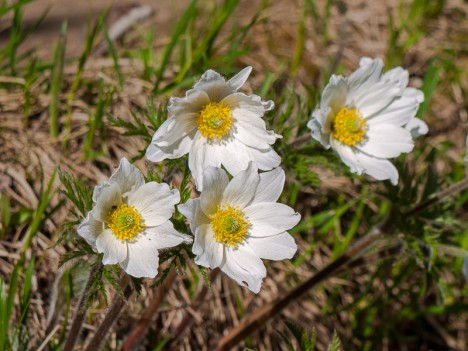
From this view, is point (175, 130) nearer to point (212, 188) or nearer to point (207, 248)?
point (212, 188)

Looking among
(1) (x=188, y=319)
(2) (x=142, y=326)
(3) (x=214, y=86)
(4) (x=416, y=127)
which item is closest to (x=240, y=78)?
(3) (x=214, y=86)

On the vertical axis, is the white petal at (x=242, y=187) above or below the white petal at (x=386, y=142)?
above

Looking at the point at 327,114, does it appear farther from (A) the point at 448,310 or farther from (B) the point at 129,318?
(A) the point at 448,310

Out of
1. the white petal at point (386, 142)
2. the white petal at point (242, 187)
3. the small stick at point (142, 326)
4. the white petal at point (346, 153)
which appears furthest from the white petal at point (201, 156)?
the small stick at point (142, 326)

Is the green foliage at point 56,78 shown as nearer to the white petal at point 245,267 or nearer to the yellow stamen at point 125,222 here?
the yellow stamen at point 125,222

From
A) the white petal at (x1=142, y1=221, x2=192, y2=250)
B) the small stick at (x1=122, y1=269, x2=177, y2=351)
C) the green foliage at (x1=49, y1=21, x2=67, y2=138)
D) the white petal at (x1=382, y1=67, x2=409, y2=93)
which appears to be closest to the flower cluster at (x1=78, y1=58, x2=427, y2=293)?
the white petal at (x1=142, y1=221, x2=192, y2=250)

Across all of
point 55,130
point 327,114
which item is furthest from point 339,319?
point 55,130
